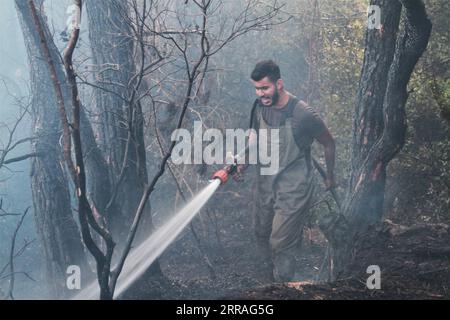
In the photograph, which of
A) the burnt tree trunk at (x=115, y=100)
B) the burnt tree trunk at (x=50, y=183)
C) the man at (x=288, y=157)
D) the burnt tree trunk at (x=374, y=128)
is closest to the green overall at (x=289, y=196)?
the man at (x=288, y=157)

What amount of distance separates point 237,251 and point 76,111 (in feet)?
16.1

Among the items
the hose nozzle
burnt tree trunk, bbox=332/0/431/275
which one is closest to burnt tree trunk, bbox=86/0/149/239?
the hose nozzle

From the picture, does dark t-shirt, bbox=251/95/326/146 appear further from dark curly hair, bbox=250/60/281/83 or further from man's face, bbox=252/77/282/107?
dark curly hair, bbox=250/60/281/83

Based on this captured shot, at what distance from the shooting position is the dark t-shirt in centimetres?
502

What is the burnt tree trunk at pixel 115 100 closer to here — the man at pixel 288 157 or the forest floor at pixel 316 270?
the forest floor at pixel 316 270

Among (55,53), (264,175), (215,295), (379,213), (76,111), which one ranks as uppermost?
(55,53)

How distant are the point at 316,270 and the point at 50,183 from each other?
397 cm

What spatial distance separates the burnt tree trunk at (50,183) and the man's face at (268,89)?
3156mm

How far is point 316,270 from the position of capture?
6754 mm

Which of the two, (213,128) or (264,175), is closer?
(264,175)

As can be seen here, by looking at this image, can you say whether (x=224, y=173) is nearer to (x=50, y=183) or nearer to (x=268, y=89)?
(x=268, y=89)
